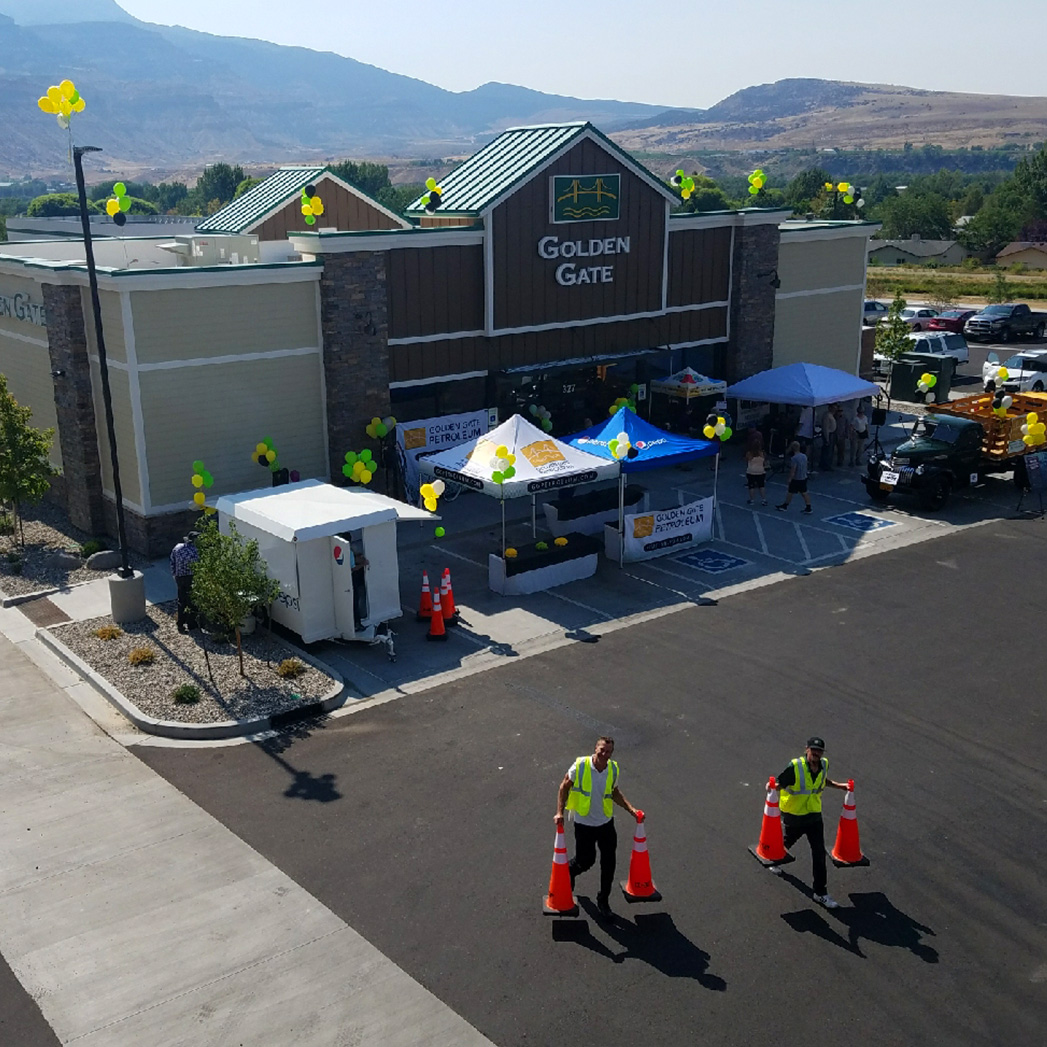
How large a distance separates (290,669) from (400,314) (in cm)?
985

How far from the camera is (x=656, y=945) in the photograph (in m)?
10.0

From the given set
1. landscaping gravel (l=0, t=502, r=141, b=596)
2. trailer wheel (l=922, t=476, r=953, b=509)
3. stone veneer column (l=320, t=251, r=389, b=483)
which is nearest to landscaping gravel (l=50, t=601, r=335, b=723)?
landscaping gravel (l=0, t=502, r=141, b=596)

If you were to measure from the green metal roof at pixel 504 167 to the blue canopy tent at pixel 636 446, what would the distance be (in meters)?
5.91

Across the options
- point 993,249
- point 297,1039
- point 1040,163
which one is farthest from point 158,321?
point 1040,163

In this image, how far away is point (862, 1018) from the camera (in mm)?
9094

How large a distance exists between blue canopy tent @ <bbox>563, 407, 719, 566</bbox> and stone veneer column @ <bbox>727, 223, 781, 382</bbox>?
8.21 m

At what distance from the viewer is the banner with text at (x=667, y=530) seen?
20281mm

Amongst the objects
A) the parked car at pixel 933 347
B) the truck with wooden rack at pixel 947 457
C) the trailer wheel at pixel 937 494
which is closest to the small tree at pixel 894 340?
the parked car at pixel 933 347

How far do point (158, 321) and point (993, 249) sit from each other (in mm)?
86698

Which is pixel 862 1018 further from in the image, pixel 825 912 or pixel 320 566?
pixel 320 566

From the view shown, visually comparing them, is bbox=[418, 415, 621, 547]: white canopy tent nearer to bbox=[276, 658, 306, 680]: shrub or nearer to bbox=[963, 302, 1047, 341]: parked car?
bbox=[276, 658, 306, 680]: shrub

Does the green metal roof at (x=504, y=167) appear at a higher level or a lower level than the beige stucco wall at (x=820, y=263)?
higher

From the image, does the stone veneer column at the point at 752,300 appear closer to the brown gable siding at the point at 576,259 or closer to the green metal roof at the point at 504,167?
the brown gable siding at the point at 576,259

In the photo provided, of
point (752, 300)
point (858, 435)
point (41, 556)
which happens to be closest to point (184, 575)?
point (41, 556)
